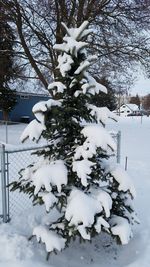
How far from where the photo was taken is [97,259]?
4.58 meters

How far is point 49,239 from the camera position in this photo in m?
4.09

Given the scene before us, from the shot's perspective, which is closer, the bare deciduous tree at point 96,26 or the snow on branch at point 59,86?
the snow on branch at point 59,86

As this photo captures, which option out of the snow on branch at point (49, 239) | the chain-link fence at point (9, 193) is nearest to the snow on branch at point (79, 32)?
the chain-link fence at point (9, 193)

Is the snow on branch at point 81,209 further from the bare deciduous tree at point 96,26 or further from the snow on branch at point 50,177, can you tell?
the bare deciduous tree at point 96,26

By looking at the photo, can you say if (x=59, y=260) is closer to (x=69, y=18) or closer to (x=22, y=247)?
(x=22, y=247)

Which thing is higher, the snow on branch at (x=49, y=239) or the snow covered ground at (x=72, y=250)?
the snow on branch at (x=49, y=239)

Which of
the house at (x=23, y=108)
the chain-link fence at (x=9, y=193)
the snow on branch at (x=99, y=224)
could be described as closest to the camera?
the snow on branch at (x=99, y=224)

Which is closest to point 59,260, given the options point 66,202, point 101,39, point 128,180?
point 66,202

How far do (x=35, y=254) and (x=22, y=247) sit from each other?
0.56 feet

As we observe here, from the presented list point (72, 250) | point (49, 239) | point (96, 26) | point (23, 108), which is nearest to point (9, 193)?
point (72, 250)

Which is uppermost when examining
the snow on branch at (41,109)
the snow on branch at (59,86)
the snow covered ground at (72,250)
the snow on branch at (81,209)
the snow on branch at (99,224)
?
the snow on branch at (59,86)

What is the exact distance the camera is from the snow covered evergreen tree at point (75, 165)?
13.1 ft

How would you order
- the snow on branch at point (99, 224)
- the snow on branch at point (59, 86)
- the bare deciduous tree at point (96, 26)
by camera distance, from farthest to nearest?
the bare deciduous tree at point (96, 26)
the snow on branch at point (59, 86)
the snow on branch at point (99, 224)

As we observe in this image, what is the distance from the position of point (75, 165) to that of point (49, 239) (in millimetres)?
864
